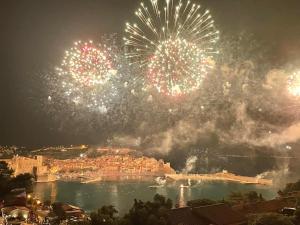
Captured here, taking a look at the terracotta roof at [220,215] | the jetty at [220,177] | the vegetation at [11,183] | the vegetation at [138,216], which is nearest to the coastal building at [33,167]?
the jetty at [220,177]

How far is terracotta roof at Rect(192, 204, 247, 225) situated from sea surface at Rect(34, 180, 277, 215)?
7.97 metres

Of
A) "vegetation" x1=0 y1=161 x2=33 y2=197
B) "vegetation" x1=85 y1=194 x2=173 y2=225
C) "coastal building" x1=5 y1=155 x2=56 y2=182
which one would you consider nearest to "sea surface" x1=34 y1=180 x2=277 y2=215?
"coastal building" x1=5 y1=155 x2=56 y2=182

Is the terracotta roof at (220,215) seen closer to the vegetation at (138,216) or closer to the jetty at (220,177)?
the vegetation at (138,216)

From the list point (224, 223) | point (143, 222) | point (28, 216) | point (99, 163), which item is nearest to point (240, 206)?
point (224, 223)

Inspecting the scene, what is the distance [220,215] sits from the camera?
8984 mm

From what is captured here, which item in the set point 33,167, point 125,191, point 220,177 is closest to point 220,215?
point 125,191

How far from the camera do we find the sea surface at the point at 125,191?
64.2 ft

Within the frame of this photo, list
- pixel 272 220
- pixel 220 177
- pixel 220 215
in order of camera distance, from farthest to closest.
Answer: pixel 220 177
pixel 220 215
pixel 272 220

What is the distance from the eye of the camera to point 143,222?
849 centimetres

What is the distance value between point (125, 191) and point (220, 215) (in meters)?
14.5

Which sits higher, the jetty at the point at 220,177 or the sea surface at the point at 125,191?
the jetty at the point at 220,177

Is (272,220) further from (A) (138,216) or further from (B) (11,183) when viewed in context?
(B) (11,183)

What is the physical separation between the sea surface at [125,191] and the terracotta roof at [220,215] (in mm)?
7965

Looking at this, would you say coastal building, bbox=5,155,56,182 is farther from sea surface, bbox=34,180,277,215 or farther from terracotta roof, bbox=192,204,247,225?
terracotta roof, bbox=192,204,247,225
